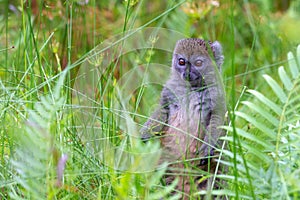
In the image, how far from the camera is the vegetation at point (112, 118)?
2.19 metres

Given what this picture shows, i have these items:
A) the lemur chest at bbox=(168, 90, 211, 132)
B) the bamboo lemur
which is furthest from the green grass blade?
the lemur chest at bbox=(168, 90, 211, 132)

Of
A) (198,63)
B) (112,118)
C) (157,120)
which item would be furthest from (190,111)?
(112,118)

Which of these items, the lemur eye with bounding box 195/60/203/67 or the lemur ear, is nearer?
the lemur eye with bounding box 195/60/203/67

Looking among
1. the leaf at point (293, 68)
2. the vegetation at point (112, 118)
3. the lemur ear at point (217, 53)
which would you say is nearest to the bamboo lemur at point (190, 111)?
the lemur ear at point (217, 53)

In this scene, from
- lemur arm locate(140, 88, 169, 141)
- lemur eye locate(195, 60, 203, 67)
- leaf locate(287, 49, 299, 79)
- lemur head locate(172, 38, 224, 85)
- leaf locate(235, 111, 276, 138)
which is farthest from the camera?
lemur eye locate(195, 60, 203, 67)

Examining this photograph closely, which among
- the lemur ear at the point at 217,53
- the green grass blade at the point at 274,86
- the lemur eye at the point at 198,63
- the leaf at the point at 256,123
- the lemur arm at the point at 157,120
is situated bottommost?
the lemur arm at the point at 157,120

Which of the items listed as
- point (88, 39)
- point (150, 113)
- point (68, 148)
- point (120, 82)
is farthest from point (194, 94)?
point (88, 39)

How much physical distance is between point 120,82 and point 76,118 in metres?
0.84

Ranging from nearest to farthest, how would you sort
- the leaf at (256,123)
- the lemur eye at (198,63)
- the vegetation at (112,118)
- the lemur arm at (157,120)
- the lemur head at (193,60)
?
1. the vegetation at (112,118)
2. the leaf at (256,123)
3. the lemur arm at (157,120)
4. the lemur head at (193,60)
5. the lemur eye at (198,63)

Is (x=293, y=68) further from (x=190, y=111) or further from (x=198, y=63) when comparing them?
(x=198, y=63)

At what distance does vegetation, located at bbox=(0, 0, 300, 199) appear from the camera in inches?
86.4

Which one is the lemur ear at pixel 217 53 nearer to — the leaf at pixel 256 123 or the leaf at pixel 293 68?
the leaf at pixel 293 68

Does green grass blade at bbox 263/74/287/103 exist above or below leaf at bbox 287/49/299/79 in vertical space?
below

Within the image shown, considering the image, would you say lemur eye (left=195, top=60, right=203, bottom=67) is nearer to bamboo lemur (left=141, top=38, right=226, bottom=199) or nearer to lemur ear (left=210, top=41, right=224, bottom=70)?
bamboo lemur (left=141, top=38, right=226, bottom=199)
